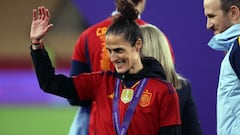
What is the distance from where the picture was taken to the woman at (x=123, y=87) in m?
2.61

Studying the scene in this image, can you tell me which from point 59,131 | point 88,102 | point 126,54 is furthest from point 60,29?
point 126,54

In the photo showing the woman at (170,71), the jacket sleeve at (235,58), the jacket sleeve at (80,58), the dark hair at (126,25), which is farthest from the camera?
the jacket sleeve at (80,58)

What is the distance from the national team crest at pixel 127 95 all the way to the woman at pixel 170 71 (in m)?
0.28

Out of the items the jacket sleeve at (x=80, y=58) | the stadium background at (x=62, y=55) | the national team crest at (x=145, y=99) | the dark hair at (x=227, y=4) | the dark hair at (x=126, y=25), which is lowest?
the stadium background at (x=62, y=55)

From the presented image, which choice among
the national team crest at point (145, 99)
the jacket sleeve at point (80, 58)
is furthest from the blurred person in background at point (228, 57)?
the jacket sleeve at point (80, 58)

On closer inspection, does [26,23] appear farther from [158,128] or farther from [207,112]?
[158,128]

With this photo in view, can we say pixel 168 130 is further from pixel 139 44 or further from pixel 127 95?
pixel 139 44

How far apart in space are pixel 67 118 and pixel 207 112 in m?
2.28

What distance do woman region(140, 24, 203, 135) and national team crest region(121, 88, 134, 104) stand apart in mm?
275

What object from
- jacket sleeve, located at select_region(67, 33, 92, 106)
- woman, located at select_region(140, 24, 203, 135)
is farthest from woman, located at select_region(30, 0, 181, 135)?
jacket sleeve, located at select_region(67, 33, 92, 106)

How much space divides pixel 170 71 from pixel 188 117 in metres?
0.25

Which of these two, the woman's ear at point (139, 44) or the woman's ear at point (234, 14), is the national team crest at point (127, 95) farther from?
the woman's ear at point (234, 14)

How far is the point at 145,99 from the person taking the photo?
2.62 metres

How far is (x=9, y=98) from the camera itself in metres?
6.85
